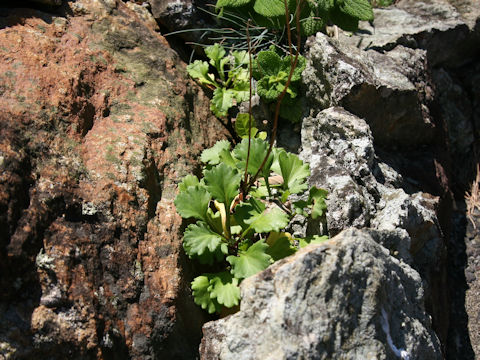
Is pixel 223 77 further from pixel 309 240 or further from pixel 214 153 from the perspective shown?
pixel 309 240

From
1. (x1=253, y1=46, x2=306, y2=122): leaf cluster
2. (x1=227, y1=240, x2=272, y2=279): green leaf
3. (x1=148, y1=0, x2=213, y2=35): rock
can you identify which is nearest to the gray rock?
(x1=253, y1=46, x2=306, y2=122): leaf cluster

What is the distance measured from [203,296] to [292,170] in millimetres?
877

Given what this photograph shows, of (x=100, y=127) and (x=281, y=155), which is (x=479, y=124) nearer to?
(x=281, y=155)

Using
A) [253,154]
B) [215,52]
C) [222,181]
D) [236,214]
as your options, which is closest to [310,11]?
[215,52]

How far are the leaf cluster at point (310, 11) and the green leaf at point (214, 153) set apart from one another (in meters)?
1.05

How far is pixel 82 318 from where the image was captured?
2137 mm

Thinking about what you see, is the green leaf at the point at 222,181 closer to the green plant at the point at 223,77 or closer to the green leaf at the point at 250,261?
the green leaf at the point at 250,261

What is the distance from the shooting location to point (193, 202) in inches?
101

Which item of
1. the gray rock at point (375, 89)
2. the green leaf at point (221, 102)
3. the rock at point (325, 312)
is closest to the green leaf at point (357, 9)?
the gray rock at point (375, 89)

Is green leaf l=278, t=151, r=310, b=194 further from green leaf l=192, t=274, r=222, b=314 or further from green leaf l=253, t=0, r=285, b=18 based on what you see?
green leaf l=253, t=0, r=285, b=18

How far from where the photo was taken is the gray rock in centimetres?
313

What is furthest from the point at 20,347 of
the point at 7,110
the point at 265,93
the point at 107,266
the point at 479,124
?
the point at 479,124

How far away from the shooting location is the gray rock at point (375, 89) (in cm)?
313

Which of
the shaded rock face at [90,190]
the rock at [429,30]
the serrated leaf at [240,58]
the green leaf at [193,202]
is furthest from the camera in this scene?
the rock at [429,30]
